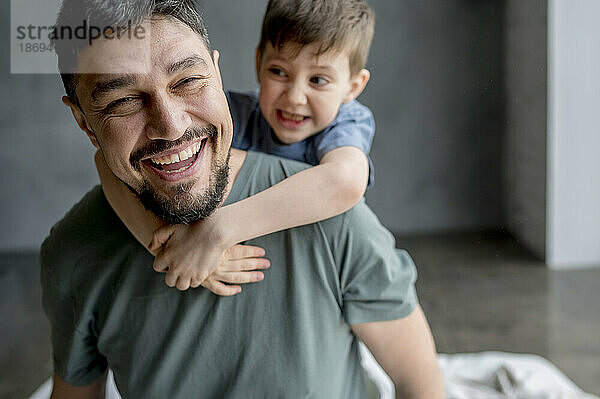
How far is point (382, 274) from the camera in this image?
61 cm

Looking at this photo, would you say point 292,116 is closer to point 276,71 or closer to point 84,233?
point 276,71

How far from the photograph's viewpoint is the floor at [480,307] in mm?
779

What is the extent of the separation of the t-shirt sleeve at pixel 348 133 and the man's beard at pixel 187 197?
13 centimetres

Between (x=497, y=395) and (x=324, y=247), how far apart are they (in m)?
0.67

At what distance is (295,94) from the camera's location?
62cm

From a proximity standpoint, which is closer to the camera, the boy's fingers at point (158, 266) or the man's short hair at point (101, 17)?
the man's short hair at point (101, 17)

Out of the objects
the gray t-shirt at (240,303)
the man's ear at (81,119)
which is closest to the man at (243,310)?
the gray t-shirt at (240,303)

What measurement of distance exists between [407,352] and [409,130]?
230mm

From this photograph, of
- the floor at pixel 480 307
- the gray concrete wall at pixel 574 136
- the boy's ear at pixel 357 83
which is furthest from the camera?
the gray concrete wall at pixel 574 136

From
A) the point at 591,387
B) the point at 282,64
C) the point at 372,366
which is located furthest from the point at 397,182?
the point at 591,387

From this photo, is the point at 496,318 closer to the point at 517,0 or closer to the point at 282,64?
the point at 517,0

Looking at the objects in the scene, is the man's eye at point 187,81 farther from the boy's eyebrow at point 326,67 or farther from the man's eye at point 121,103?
the boy's eyebrow at point 326,67

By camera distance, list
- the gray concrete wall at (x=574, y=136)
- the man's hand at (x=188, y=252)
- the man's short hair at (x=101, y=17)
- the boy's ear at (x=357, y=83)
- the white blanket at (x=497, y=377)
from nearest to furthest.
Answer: the man's short hair at (x=101, y=17) < the man's hand at (x=188, y=252) < the boy's ear at (x=357, y=83) < the gray concrete wall at (x=574, y=136) < the white blanket at (x=497, y=377)

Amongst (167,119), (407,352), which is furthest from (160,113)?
(407,352)
